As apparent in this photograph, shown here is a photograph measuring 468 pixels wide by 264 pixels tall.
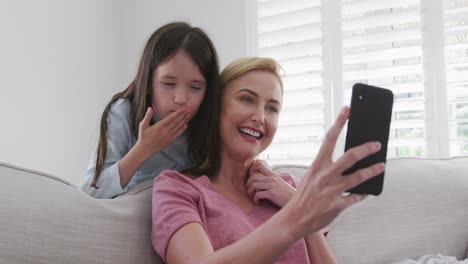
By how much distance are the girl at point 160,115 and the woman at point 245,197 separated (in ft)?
0.22

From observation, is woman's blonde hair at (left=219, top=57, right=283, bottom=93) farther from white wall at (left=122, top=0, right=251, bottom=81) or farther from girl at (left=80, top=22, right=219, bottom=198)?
white wall at (left=122, top=0, right=251, bottom=81)

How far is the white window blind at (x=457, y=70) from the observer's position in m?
2.10

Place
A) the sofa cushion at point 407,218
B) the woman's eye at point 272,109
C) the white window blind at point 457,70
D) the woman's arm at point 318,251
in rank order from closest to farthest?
the woman's arm at point 318,251
the woman's eye at point 272,109
the sofa cushion at point 407,218
the white window blind at point 457,70

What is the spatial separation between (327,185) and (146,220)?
54 cm

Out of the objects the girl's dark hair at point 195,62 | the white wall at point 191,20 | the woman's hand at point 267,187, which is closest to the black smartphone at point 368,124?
the woman's hand at point 267,187

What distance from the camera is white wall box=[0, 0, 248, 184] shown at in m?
2.22

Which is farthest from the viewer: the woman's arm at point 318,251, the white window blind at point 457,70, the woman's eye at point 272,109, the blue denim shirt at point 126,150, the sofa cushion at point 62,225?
the white window blind at point 457,70

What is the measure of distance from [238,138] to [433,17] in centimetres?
135

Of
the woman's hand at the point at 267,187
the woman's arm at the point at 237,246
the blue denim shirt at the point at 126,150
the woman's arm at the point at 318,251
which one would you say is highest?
the blue denim shirt at the point at 126,150

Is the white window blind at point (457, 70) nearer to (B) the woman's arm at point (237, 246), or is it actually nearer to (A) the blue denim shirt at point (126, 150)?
(A) the blue denim shirt at point (126, 150)

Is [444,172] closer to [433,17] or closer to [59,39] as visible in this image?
[433,17]

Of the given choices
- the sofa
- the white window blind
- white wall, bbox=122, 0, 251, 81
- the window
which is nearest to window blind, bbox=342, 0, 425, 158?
the window

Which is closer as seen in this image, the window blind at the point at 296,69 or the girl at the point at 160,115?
the girl at the point at 160,115

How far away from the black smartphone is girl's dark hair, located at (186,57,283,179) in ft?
1.78
